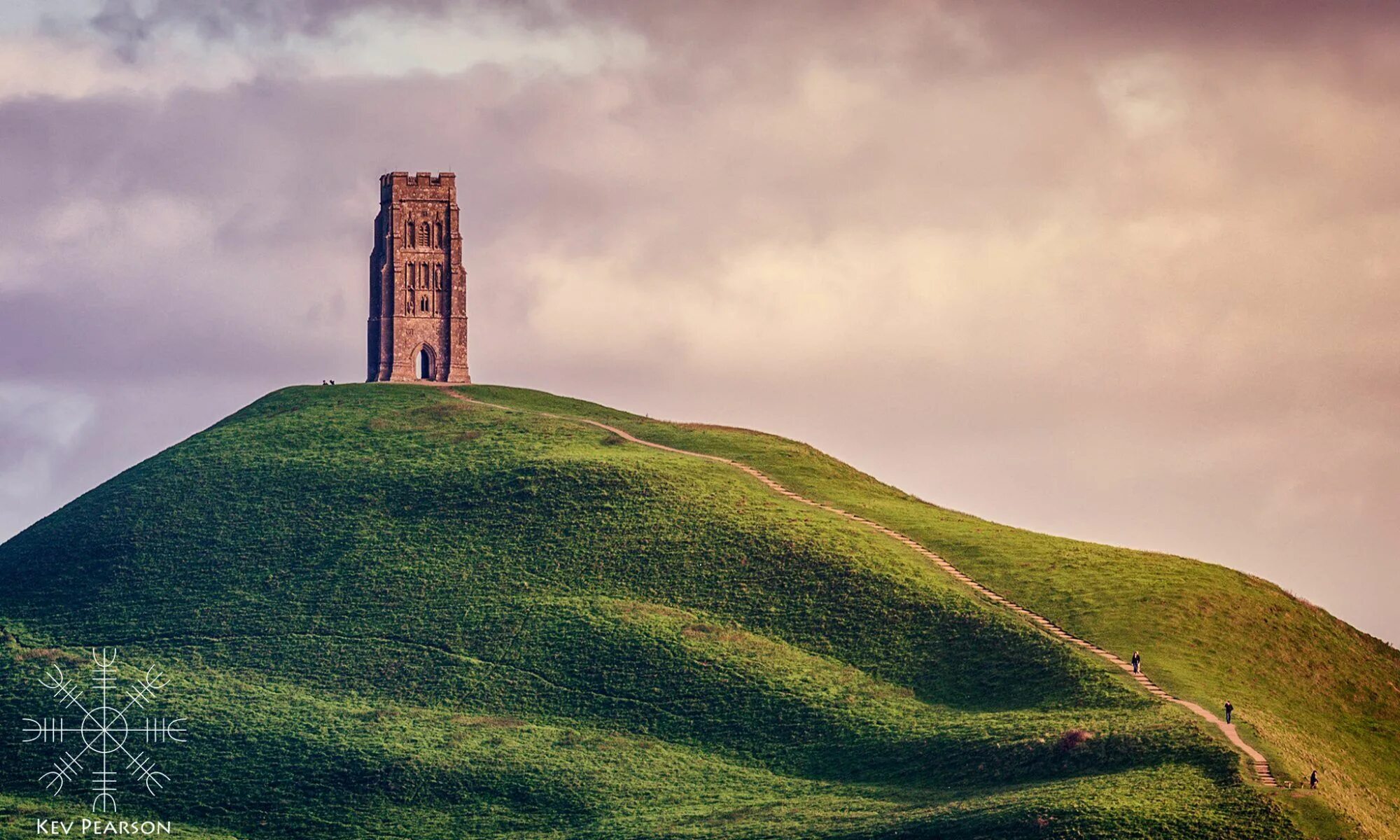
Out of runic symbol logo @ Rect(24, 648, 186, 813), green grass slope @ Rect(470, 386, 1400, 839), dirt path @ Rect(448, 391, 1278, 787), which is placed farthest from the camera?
runic symbol logo @ Rect(24, 648, 186, 813)

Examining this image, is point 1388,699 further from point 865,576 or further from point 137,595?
point 137,595

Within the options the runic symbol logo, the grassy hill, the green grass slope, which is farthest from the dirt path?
the runic symbol logo

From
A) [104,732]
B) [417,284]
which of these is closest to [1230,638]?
→ [104,732]

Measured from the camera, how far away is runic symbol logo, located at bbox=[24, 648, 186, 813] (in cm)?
9188

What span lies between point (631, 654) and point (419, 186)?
2023 inches

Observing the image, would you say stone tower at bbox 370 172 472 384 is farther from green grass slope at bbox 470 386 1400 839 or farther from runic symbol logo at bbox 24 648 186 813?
runic symbol logo at bbox 24 648 186 813

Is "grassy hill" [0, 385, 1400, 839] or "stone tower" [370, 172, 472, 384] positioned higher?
"stone tower" [370, 172, 472, 384]

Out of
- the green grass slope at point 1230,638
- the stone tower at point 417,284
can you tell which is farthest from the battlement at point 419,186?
the green grass slope at point 1230,638

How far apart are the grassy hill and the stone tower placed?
34.5 ft

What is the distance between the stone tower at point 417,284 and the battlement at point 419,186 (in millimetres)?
50

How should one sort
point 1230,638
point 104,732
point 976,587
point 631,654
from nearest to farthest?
point 1230,638
point 104,732
point 631,654
point 976,587

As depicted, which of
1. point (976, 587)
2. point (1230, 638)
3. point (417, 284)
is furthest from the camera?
point (417, 284)

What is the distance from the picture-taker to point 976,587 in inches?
3991

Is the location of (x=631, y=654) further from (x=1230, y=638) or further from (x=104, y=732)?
(x=1230, y=638)
